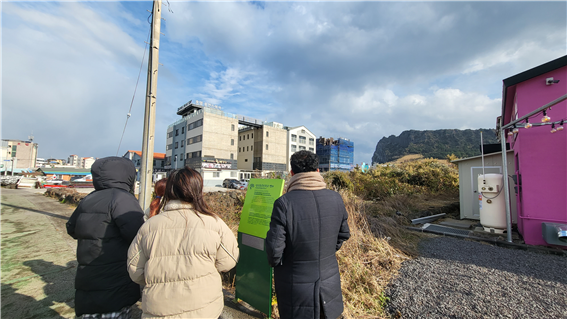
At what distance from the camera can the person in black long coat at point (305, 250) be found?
179cm

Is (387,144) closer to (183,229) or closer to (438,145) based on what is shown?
(438,145)

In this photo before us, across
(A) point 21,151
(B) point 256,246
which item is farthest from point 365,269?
(A) point 21,151

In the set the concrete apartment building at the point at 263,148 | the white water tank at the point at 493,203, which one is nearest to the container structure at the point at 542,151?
the white water tank at the point at 493,203

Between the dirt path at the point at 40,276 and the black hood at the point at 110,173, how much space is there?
183 centimetres

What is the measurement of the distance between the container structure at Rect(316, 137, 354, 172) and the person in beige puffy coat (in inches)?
2604

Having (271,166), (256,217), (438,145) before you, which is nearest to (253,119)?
(271,166)

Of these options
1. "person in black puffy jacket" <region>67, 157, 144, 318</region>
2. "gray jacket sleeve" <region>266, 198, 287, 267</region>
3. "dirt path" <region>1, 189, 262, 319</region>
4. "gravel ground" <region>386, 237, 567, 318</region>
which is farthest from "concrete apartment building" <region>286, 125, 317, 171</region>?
"gray jacket sleeve" <region>266, 198, 287, 267</region>

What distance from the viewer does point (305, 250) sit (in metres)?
1.81

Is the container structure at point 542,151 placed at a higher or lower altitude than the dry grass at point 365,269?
higher

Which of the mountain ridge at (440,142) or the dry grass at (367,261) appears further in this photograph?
the mountain ridge at (440,142)

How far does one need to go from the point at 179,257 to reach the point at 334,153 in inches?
2717

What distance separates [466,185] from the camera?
28.4 feet

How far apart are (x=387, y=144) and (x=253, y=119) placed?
76205mm

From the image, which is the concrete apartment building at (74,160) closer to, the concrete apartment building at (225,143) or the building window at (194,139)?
the concrete apartment building at (225,143)
